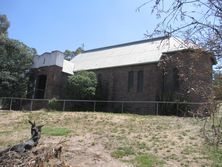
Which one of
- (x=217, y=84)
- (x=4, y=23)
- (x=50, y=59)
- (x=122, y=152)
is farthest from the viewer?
(x=4, y=23)

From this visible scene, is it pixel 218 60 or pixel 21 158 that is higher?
pixel 218 60

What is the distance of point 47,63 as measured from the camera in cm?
3475

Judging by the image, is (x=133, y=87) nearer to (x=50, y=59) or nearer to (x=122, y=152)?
(x=50, y=59)

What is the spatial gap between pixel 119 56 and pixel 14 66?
36.3ft

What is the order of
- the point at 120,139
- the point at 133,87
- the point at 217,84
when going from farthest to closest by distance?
the point at 133,87 → the point at 120,139 → the point at 217,84

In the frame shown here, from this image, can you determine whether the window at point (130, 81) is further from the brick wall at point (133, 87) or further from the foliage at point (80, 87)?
the foliage at point (80, 87)

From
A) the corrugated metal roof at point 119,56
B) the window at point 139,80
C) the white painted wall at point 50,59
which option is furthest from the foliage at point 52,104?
the window at point 139,80

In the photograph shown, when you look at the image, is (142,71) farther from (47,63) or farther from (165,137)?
(165,137)

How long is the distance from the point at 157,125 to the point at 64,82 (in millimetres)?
17428

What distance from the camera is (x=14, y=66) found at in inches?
1372

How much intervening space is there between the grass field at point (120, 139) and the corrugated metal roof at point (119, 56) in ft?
33.1

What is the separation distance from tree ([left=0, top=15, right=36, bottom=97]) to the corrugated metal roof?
5510 mm

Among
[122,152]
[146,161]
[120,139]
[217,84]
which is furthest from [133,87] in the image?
[217,84]

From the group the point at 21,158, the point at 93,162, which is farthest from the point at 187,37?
Answer: the point at 93,162
